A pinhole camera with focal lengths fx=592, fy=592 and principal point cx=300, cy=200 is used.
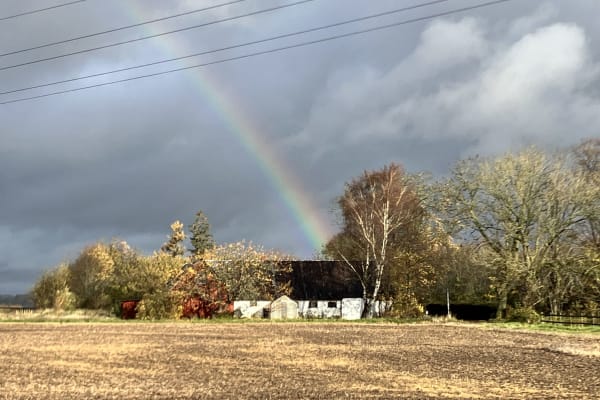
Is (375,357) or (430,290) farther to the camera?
(430,290)

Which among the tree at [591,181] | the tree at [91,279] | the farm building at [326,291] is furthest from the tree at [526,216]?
the tree at [91,279]

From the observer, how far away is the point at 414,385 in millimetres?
14789

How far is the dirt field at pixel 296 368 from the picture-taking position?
13805 mm

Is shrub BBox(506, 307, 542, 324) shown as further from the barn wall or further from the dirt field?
the barn wall

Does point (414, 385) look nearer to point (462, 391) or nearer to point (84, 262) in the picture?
point (462, 391)

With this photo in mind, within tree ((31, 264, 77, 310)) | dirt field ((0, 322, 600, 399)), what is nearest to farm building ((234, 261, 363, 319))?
tree ((31, 264, 77, 310))

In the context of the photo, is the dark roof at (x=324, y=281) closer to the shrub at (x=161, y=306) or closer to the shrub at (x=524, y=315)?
the shrub at (x=161, y=306)

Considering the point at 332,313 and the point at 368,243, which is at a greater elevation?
the point at 368,243

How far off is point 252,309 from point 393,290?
47.9ft

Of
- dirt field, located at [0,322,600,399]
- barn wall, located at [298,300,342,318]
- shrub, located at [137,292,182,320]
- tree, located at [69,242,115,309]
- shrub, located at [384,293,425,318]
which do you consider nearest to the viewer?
dirt field, located at [0,322,600,399]

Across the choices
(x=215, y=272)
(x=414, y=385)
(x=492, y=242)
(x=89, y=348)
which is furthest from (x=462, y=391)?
(x=215, y=272)

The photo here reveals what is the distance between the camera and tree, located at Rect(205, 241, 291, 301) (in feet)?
195

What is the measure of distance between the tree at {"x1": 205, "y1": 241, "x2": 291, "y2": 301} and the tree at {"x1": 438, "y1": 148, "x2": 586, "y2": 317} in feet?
73.7

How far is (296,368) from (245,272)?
42674 millimetres
